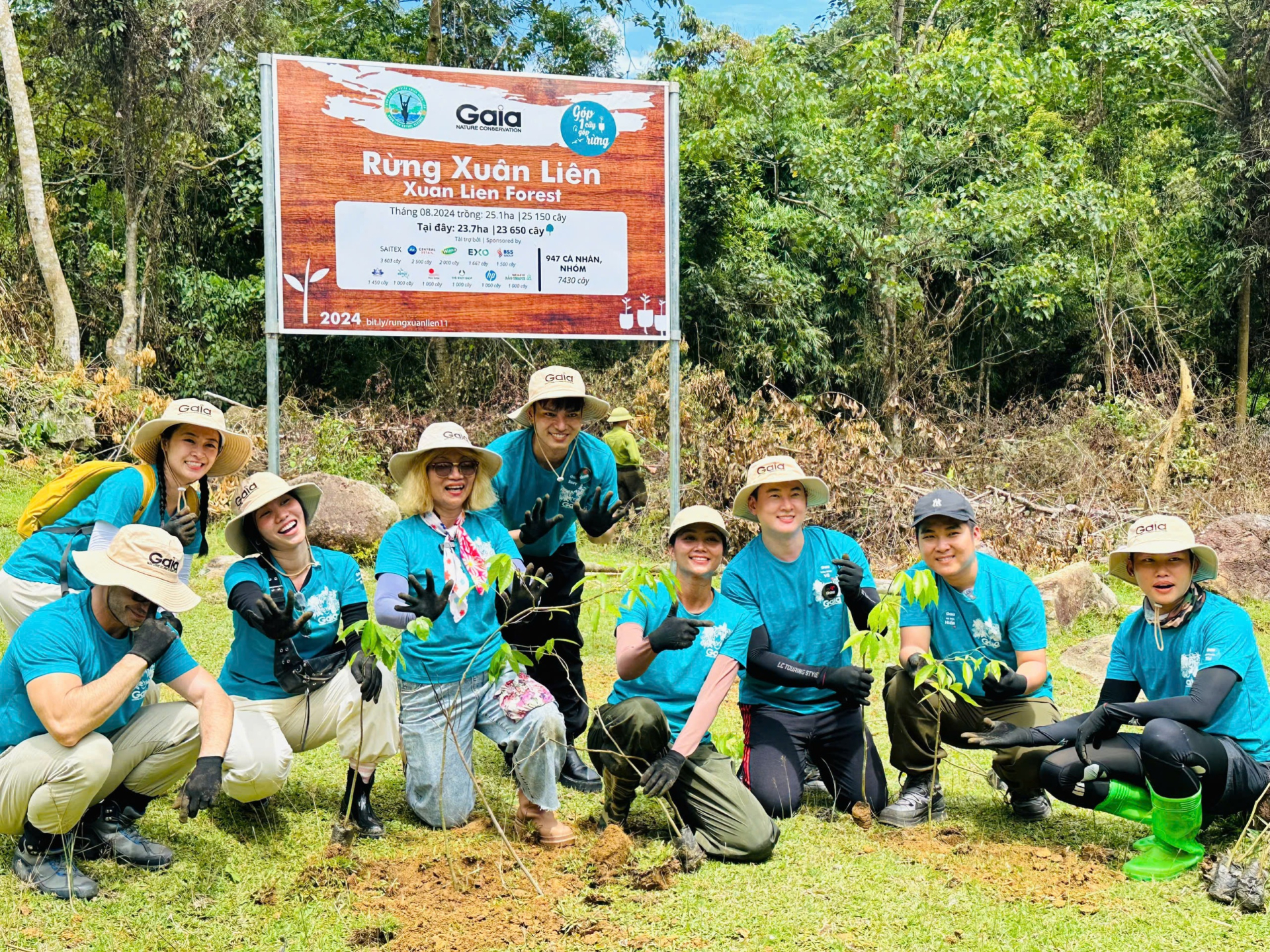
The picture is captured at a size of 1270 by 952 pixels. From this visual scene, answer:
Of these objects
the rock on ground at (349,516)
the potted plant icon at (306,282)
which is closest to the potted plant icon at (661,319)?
the potted plant icon at (306,282)

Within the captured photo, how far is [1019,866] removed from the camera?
3945 mm

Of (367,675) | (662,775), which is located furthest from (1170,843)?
(367,675)

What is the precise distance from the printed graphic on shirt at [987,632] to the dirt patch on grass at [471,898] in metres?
1.76

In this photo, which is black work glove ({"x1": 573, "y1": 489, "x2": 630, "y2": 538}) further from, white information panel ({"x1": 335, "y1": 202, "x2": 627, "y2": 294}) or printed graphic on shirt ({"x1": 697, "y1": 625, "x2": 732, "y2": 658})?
white information panel ({"x1": 335, "y1": 202, "x2": 627, "y2": 294})

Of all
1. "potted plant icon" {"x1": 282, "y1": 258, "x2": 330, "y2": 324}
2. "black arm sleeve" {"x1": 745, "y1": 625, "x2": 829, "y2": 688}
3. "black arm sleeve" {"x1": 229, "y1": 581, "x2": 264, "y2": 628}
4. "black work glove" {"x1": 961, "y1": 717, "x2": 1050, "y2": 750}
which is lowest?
"black work glove" {"x1": 961, "y1": 717, "x2": 1050, "y2": 750}

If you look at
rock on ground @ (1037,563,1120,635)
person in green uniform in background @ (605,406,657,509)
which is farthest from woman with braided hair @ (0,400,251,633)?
rock on ground @ (1037,563,1120,635)

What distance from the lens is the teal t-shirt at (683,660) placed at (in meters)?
4.21

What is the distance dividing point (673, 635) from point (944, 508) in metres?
1.22

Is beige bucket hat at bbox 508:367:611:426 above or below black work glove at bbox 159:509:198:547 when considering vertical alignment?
above

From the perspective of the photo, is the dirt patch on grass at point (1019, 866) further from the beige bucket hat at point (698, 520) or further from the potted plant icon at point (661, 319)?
the potted plant icon at point (661, 319)

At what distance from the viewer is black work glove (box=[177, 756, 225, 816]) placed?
138 inches

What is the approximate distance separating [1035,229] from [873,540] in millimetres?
7759

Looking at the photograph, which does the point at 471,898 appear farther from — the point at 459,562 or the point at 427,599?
the point at 459,562

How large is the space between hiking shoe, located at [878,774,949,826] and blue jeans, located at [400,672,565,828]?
50.2 inches
